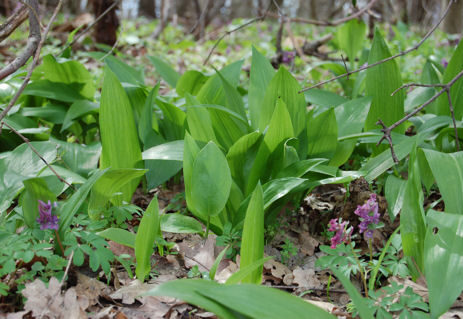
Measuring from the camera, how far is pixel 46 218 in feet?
4.48

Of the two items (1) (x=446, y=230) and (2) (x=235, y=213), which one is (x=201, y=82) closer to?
(2) (x=235, y=213)

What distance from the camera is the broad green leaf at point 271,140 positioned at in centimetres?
171

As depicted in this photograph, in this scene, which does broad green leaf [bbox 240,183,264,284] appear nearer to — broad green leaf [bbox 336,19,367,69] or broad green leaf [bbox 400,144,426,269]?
broad green leaf [bbox 400,144,426,269]

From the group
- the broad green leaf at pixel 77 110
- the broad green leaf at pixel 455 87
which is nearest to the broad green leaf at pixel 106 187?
the broad green leaf at pixel 77 110

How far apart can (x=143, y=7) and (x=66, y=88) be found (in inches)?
463

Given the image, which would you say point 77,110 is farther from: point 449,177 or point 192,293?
point 449,177

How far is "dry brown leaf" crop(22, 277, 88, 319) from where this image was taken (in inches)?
47.6

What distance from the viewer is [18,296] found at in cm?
129

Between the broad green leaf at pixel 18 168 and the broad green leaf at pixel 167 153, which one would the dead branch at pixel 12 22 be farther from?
the broad green leaf at pixel 167 153

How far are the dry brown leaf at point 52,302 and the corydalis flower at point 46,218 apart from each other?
174 mm

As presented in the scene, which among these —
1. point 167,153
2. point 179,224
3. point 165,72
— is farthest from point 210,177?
point 165,72

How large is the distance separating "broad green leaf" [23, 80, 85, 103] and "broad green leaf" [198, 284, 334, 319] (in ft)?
5.77

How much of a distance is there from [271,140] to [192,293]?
90cm

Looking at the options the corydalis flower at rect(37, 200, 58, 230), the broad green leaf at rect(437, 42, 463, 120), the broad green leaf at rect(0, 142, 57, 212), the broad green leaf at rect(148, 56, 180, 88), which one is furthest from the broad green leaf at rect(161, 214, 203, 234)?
the broad green leaf at rect(437, 42, 463, 120)
